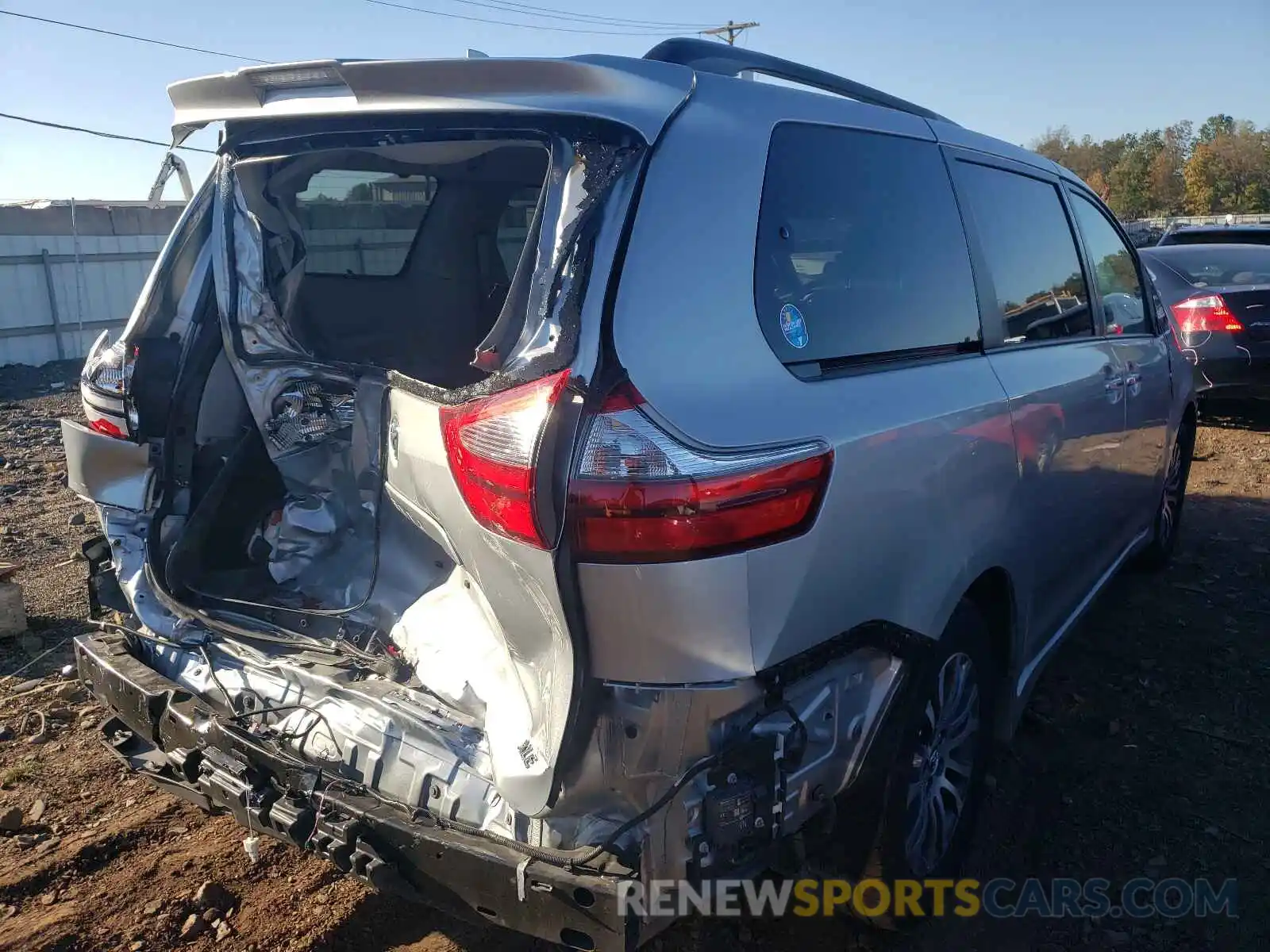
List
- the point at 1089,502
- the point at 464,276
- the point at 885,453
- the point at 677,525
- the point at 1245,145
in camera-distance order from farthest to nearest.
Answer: the point at 1245,145, the point at 464,276, the point at 1089,502, the point at 885,453, the point at 677,525

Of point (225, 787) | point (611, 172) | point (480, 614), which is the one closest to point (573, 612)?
point (480, 614)

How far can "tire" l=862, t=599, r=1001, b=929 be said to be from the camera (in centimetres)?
237

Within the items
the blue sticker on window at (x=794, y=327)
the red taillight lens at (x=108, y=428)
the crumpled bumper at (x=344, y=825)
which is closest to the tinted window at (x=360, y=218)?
the red taillight lens at (x=108, y=428)

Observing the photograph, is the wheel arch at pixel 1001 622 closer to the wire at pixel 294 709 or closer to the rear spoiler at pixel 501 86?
the rear spoiler at pixel 501 86

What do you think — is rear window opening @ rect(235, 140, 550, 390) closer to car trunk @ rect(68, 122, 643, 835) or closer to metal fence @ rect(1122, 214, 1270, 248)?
car trunk @ rect(68, 122, 643, 835)

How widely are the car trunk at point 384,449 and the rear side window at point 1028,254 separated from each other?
1.45 meters

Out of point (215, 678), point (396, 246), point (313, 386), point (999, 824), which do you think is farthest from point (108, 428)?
point (999, 824)

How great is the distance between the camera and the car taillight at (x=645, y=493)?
1.77 m

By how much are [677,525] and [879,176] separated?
1.31 m

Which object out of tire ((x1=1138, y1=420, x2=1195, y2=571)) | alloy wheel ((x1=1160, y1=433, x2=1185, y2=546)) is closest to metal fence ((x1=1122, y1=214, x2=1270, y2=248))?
tire ((x1=1138, y1=420, x2=1195, y2=571))

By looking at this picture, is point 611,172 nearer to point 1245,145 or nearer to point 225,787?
point 225,787

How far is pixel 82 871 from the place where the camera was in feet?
9.52

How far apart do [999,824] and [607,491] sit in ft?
7.33

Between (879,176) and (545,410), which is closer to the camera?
(545,410)
